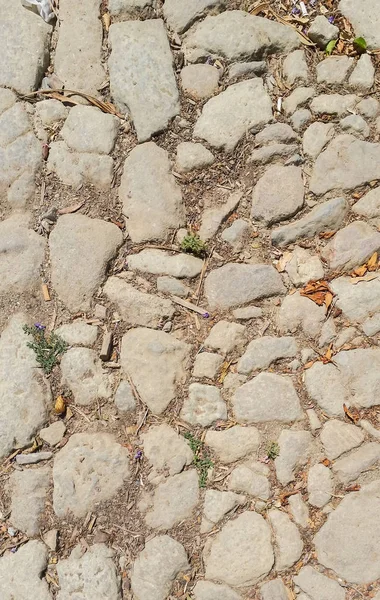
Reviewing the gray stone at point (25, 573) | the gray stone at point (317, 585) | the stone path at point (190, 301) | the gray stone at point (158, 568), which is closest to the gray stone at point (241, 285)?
the stone path at point (190, 301)

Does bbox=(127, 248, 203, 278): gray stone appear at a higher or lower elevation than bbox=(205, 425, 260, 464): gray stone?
higher

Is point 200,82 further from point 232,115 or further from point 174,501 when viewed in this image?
point 174,501

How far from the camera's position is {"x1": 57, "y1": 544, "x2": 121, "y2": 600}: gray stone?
284 cm

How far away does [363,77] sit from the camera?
11.0ft

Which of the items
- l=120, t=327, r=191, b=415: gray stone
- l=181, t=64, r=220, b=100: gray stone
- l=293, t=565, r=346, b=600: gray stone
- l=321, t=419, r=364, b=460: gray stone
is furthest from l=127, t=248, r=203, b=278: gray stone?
l=293, t=565, r=346, b=600: gray stone

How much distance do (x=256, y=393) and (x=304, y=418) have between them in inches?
9.7

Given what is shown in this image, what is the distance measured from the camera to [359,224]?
10.4 feet

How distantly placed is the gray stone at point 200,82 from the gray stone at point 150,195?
36 cm

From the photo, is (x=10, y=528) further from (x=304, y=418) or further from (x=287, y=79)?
(x=287, y=79)

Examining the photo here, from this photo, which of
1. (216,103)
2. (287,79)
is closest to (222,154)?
(216,103)

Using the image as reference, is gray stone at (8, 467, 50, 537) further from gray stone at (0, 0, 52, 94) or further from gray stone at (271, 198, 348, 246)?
gray stone at (0, 0, 52, 94)

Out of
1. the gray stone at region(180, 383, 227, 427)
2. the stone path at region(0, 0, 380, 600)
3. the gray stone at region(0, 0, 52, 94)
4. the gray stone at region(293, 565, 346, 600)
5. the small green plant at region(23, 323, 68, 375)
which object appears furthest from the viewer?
the gray stone at region(0, 0, 52, 94)

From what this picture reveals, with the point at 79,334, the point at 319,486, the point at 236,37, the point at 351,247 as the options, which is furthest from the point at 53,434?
the point at 236,37

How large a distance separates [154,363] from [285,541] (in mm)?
988
